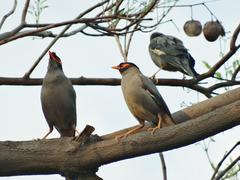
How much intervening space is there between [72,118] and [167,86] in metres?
0.97

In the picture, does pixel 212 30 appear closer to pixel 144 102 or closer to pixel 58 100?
pixel 144 102

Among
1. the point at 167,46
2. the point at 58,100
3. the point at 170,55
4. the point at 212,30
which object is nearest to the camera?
the point at 58,100

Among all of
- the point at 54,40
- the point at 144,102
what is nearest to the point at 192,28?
the point at 144,102

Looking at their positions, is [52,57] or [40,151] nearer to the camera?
[40,151]

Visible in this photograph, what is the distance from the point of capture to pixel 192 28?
7270mm

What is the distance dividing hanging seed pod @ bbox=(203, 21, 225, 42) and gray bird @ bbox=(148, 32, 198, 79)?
5.00 feet

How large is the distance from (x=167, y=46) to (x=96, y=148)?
5.46m

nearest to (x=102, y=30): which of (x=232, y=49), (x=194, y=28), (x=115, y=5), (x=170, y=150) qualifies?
(x=115, y=5)

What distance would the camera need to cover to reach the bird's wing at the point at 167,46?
30.2 feet

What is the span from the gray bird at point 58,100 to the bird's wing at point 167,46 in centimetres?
309

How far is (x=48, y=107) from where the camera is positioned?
6.18 meters

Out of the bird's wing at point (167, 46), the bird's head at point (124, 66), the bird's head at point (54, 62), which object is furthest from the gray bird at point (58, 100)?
the bird's wing at point (167, 46)

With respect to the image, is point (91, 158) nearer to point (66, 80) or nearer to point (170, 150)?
point (170, 150)

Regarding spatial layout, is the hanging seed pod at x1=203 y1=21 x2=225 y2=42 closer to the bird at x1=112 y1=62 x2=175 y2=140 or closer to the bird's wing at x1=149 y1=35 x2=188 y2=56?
the bird at x1=112 y1=62 x2=175 y2=140
